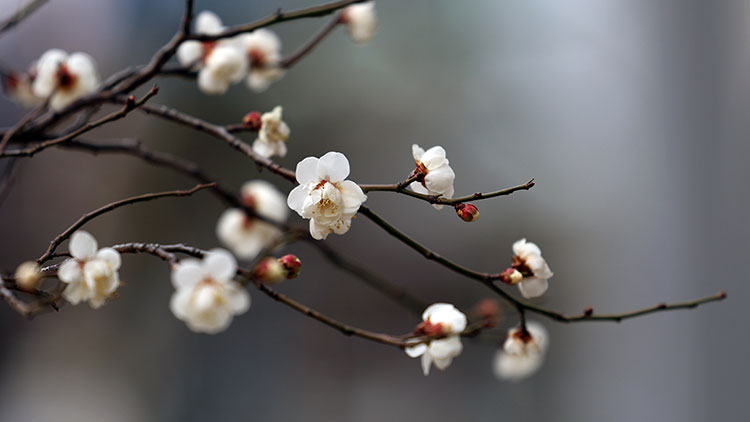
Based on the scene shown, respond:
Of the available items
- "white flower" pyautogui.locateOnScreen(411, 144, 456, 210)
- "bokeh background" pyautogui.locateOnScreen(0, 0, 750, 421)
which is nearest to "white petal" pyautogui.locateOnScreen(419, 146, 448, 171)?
"white flower" pyautogui.locateOnScreen(411, 144, 456, 210)

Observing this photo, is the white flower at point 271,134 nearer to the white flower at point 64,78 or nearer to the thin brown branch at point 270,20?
the thin brown branch at point 270,20

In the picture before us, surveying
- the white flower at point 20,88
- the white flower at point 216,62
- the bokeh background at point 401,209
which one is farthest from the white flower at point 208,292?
the bokeh background at point 401,209

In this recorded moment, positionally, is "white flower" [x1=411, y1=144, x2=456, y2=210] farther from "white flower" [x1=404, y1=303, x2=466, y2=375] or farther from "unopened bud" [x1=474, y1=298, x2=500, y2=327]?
"unopened bud" [x1=474, y1=298, x2=500, y2=327]

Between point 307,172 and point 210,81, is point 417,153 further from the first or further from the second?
point 210,81

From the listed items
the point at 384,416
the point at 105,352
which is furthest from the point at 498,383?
the point at 105,352

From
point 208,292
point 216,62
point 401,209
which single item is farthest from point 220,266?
point 401,209

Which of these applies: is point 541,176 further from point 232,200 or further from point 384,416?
point 232,200
